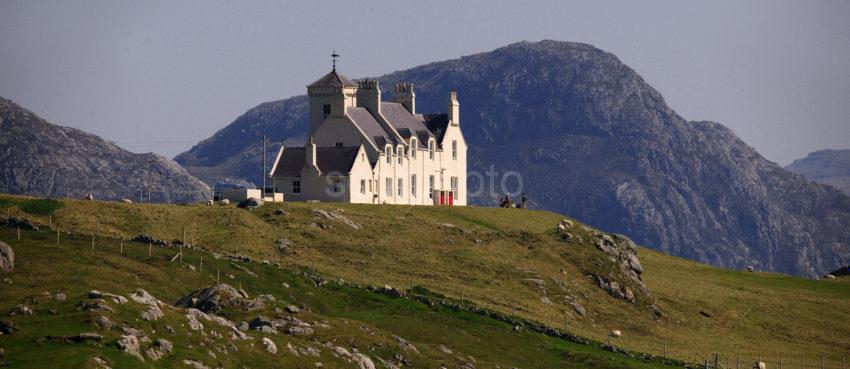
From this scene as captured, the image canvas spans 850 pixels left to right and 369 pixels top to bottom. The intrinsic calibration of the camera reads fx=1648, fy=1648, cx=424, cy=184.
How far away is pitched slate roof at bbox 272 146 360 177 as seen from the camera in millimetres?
146625

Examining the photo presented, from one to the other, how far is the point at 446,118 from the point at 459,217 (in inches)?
950

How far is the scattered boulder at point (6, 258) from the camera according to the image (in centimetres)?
8862

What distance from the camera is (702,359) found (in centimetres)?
11806

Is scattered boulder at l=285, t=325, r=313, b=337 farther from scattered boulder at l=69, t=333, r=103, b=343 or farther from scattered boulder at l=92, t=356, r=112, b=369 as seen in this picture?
scattered boulder at l=92, t=356, r=112, b=369

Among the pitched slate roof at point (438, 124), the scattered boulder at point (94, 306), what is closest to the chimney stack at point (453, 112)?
the pitched slate roof at point (438, 124)

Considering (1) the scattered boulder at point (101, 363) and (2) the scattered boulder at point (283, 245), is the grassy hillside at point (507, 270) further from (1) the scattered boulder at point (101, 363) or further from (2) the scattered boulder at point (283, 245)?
(1) the scattered boulder at point (101, 363)

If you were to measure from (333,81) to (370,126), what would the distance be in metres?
5.76

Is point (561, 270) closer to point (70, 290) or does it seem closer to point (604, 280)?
point (604, 280)

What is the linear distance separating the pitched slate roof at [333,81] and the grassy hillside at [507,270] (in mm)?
17095

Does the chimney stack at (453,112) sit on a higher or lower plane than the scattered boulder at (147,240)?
higher

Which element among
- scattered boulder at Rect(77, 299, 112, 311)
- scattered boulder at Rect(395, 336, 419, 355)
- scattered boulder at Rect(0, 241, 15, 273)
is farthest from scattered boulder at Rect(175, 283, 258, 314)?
scattered boulder at Rect(77, 299, 112, 311)

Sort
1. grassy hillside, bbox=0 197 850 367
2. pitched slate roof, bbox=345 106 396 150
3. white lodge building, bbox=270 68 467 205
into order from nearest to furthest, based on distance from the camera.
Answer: grassy hillside, bbox=0 197 850 367, white lodge building, bbox=270 68 467 205, pitched slate roof, bbox=345 106 396 150

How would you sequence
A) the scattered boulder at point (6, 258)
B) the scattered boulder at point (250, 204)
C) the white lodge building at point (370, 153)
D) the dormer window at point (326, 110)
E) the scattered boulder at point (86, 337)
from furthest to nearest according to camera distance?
the dormer window at point (326, 110) < the white lodge building at point (370, 153) < the scattered boulder at point (250, 204) < the scattered boulder at point (6, 258) < the scattered boulder at point (86, 337)

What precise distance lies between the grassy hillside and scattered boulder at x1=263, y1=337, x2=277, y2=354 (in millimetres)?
34241
